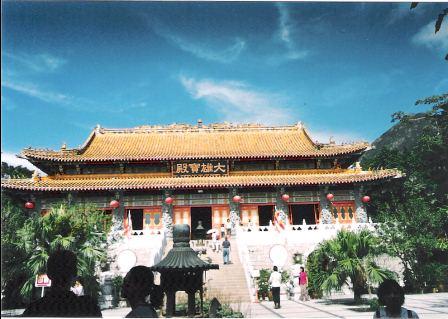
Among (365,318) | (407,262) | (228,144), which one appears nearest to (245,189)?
(228,144)

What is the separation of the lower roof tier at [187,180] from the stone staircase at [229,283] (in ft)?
17.0

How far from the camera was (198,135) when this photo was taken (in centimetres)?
2345

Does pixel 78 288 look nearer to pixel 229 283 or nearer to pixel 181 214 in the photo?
pixel 229 283

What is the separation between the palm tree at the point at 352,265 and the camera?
31.4 ft

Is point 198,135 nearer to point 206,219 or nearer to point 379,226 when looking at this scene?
point 206,219

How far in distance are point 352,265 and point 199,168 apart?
11753 millimetres

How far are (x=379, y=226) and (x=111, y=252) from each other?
1035 cm

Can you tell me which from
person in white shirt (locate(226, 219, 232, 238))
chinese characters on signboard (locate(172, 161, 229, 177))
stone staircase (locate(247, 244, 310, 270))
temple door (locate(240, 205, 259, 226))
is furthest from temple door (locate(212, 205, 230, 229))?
stone staircase (locate(247, 244, 310, 270))

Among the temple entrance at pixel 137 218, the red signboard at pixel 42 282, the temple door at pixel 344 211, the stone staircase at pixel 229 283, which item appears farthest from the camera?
the temple entrance at pixel 137 218

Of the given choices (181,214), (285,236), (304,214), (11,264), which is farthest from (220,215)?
(11,264)

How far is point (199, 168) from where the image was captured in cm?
2019

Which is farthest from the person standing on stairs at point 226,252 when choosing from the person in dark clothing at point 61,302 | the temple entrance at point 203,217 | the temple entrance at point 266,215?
the person in dark clothing at point 61,302

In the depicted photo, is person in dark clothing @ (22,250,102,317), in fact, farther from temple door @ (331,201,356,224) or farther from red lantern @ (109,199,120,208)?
temple door @ (331,201,356,224)

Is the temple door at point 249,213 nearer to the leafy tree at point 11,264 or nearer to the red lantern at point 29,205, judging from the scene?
the red lantern at point 29,205
